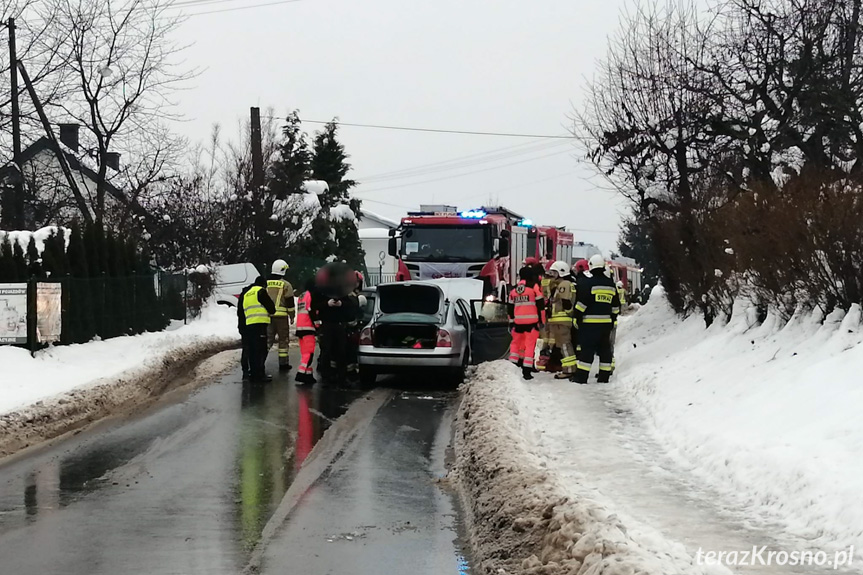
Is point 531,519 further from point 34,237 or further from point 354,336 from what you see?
point 34,237

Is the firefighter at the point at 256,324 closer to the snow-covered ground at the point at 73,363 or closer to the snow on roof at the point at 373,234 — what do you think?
the snow-covered ground at the point at 73,363

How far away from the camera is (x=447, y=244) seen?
84.8 ft

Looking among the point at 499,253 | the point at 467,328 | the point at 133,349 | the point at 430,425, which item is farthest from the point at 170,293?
the point at 430,425

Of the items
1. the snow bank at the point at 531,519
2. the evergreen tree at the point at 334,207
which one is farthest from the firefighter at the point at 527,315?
the evergreen tree at the point at 334,207

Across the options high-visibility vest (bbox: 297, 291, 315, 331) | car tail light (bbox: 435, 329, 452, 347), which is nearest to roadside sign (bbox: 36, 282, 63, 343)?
high-visibility vest (bbox: 297, 291, 315, 331)

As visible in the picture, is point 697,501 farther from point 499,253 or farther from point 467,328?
point 499,253

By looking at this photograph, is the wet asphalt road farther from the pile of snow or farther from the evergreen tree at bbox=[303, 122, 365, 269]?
the evergreen tree at bbox=[303, 122, 365, 269]

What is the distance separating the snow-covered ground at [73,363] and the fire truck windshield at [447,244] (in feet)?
17.4

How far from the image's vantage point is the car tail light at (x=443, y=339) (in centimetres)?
1648

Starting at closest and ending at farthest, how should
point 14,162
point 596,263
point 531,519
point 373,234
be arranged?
1. point 531,519
2. point 596,263
3. point 14,162
4. point 373,234

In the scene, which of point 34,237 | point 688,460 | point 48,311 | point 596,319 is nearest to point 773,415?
point 688,460

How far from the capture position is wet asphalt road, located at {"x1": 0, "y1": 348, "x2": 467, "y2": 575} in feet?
22.6

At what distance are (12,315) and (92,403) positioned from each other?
3.65 m

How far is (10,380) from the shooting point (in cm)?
1491
